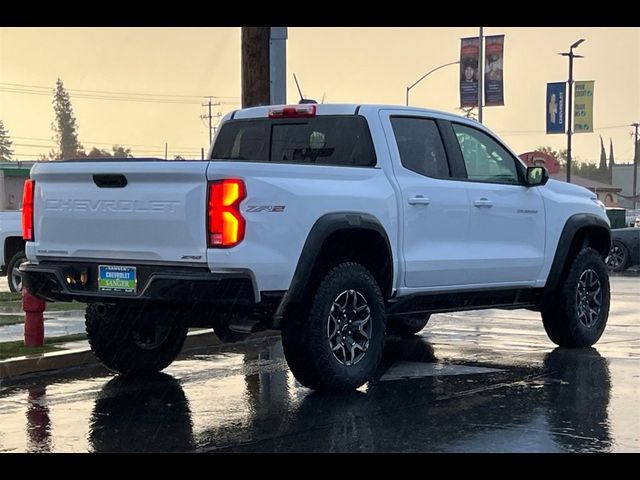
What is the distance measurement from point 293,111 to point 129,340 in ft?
7.46

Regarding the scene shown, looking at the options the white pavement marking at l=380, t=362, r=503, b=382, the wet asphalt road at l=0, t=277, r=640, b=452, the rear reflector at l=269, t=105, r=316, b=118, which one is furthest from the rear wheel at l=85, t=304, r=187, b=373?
the rear reflector at l=269, t=105, r=316, b=118

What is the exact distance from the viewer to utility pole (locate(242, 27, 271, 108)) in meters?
12.3

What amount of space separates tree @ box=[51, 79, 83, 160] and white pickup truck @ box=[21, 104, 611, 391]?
137 metres

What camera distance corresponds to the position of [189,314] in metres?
7.47

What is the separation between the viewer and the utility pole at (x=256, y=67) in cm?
1234

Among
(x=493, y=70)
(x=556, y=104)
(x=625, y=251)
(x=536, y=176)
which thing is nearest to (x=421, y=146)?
(x=536, y=176)

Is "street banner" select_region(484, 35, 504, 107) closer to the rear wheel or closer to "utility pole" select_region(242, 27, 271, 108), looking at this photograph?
"utility pole" select_region(242, 27, 271, 108)

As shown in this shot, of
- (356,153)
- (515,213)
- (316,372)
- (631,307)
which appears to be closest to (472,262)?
(515,213)

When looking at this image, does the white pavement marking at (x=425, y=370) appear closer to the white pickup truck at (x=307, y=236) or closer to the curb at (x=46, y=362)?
the white pickup truck at (x=307, y=236)

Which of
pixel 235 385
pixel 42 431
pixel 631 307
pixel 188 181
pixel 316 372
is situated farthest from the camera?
pixel 631 307
